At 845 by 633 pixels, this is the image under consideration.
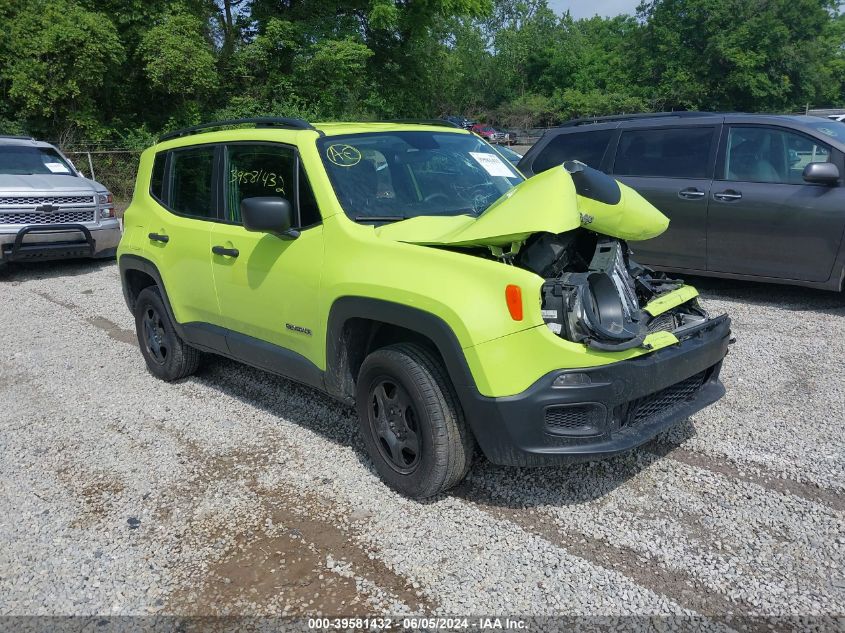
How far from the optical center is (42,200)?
9.63 meters

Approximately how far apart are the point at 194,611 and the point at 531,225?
2.07 metres

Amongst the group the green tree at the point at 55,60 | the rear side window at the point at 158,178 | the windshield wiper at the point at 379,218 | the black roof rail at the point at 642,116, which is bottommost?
the windshield wiper at the point at 379,218

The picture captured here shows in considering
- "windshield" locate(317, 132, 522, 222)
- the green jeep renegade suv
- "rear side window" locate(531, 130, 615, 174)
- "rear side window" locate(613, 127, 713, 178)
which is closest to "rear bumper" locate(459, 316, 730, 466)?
the green jeep renegade suv

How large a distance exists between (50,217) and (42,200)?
0.24m

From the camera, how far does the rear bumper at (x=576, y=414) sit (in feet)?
9.59

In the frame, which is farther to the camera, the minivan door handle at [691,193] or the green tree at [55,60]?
the green tree at [55,60]

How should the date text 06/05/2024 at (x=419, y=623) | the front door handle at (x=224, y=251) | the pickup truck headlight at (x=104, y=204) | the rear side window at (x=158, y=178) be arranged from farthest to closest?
the pickup truck headlight at (x=104, y=204), the rear side window at (x=158, y=178), the front door handle at (x=224, y=251), the date text 06/05/2024 at (x=419, y=623)

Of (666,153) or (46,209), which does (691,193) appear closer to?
(666,153)

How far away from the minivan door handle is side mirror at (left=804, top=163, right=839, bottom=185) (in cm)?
94

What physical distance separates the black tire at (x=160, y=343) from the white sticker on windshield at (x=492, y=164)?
2.49m

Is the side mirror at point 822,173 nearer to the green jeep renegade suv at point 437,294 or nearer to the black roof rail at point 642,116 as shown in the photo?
the black roof rail at point 642,116

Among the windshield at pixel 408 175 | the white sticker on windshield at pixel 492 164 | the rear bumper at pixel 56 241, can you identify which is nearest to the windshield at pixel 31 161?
the rear bumper at pixel 56 241

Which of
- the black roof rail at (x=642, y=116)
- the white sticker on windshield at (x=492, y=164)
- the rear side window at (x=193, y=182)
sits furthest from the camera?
the black roof rail at (x=642, y=116)

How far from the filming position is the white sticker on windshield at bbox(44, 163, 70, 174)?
10.7 m
